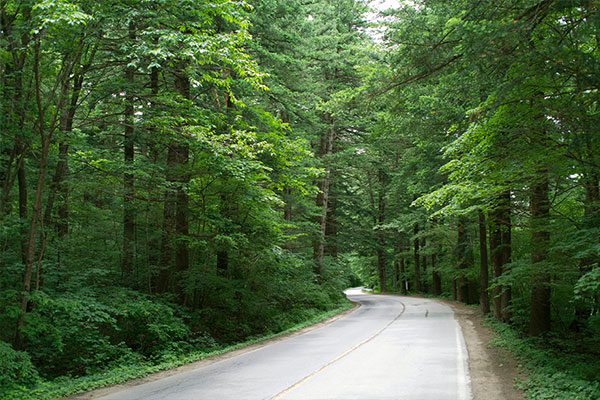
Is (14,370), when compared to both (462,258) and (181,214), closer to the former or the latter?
(181,214)

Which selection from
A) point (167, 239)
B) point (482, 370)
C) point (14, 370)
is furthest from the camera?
point (167, 239)

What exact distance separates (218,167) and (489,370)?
736cm

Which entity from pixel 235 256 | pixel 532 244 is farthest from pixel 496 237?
pixel 235 256

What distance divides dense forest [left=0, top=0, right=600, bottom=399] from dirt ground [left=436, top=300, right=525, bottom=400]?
476 millimetres

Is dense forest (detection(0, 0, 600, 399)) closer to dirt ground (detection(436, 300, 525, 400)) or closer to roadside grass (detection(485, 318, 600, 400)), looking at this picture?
roadside grass (detection(485, 318, 600, 400))

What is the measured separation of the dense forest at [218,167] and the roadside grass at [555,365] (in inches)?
2.9

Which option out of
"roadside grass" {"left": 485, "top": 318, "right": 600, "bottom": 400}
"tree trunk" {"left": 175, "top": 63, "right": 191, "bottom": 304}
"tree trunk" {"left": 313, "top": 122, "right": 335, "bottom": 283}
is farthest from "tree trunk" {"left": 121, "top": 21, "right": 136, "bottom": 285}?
"tree trunk" {"left": 313, "top": 122, "right": 335, "bottom": 283}

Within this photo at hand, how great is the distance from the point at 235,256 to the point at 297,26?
1074 centimetres

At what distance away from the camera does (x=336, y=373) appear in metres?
7.72

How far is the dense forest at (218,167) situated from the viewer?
663cm

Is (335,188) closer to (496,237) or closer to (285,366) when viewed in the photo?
(496,237)

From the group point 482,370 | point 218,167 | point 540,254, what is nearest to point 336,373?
point 482,370

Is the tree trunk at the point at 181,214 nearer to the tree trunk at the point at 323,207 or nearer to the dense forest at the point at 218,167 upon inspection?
the dense forest at the point at 218,167

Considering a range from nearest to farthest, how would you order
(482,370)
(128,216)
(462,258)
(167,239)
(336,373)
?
(336,373)
(482,370)
(128,216)
(167,239)
(462,258)
